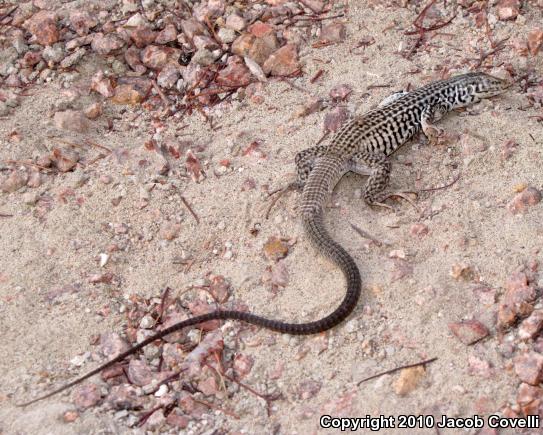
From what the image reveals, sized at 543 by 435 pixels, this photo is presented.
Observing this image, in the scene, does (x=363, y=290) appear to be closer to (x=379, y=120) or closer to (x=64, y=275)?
(x=379, y=120)

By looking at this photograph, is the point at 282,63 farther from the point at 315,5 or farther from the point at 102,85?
the point at 102,85

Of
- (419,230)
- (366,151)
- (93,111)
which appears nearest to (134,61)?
(93,111)

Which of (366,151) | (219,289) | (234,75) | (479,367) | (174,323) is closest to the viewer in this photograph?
(479,367)

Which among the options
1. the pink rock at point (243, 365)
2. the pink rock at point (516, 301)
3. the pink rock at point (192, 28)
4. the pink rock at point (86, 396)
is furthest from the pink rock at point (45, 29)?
the pink rock at point (516, 301)

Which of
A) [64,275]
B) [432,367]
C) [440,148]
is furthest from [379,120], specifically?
[64,275]

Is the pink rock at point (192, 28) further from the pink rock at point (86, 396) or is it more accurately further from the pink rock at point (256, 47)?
the pink rock at point (86, 396)

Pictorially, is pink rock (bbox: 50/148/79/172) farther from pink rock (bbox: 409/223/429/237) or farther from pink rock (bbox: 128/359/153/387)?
pink rock (bbox: 409/223/429/237)
